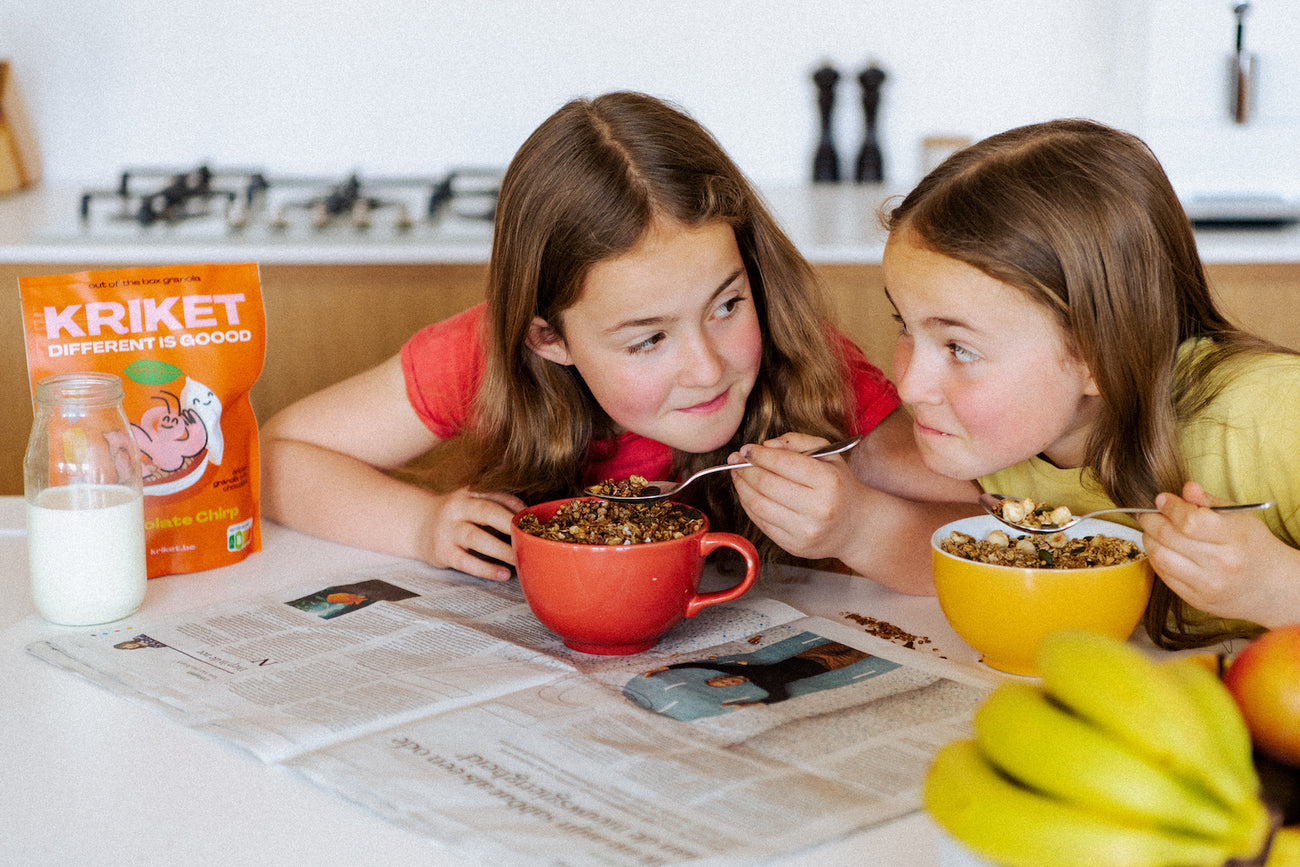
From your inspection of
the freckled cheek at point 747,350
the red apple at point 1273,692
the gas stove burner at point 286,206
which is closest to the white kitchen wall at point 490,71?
the gas stove burner at point 286,206

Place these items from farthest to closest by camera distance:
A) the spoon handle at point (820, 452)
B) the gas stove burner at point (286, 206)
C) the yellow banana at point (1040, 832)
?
the gas stove burner at point (286, 206), the spoon handle at point (820, 452), the yellow banana at point (1040, 832)

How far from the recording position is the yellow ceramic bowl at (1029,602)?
0.78m

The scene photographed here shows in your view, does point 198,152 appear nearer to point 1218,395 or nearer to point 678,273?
point 678,273

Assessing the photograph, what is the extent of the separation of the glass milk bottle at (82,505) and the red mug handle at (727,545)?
1.41 feet

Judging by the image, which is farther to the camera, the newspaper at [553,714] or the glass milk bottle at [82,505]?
the glass milk bottle at [82,505]

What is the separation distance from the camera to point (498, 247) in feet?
3.81

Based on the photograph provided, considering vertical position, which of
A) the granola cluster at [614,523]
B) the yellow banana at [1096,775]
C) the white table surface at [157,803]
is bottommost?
the white table surface at [157,803]

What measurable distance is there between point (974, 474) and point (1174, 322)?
196mm

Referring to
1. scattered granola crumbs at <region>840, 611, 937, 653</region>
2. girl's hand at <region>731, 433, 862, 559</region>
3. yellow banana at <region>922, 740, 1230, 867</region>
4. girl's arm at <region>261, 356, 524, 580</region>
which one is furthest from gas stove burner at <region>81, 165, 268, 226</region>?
yellow banana at <region>922, 740, 1230, 867</region>

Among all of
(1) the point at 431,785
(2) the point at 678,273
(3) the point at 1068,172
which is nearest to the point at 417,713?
(1) the point at 431,785

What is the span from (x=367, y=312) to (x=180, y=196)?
1.35ft

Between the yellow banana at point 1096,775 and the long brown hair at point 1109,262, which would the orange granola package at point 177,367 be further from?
the yellow banana at point 1096,775

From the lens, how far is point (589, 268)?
106 cm

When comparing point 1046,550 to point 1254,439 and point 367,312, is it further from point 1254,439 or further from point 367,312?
point 367,312
